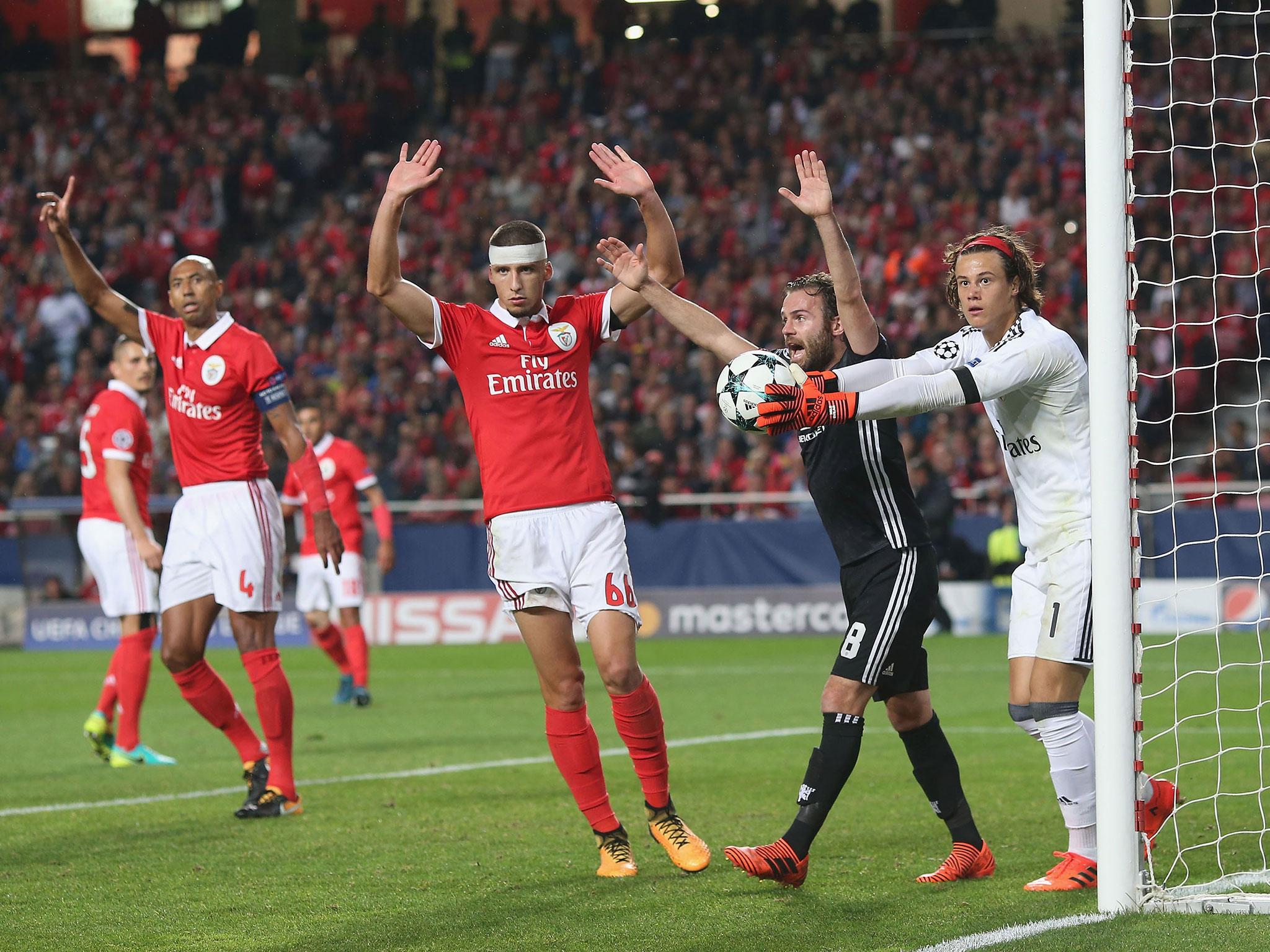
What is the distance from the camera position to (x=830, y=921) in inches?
197

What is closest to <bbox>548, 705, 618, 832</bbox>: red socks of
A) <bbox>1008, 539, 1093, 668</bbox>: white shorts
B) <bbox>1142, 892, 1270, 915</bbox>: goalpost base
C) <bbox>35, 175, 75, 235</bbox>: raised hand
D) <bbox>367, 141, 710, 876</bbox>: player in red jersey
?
<bbox>367, 141, 710, 876</bbox>: player in red jersey

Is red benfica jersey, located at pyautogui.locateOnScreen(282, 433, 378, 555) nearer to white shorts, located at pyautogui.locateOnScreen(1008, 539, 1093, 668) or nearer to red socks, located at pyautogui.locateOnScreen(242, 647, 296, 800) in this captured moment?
red socks, located at pyautogui.locateOnScreen(242, 647, 296, 800)

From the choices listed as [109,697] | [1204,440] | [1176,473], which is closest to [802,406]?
[109,697]

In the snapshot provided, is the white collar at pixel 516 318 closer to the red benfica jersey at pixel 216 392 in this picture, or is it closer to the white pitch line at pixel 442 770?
the red benfica jersey at pixel 216 392

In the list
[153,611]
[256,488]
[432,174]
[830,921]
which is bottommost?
[830,921]

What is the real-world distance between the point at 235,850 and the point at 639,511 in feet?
43.4

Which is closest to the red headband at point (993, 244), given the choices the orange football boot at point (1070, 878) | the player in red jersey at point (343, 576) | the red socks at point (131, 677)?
the orange football boot at point (1070, 878)

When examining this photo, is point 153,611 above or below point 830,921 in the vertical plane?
above

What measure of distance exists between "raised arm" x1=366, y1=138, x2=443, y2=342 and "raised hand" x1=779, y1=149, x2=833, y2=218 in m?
1.29

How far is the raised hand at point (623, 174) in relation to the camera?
5832mm

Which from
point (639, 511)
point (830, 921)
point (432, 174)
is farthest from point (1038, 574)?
point (639, 511)

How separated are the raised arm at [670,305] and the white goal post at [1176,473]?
4.15 ft

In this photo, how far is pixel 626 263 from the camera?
19.3 ft

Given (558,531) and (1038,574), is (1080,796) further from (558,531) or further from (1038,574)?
(558,531)
